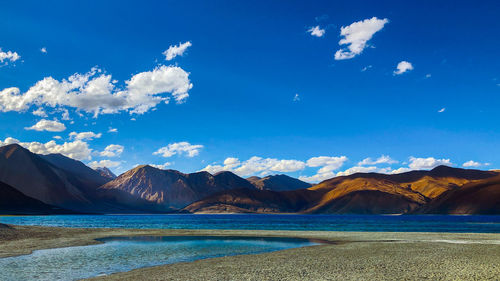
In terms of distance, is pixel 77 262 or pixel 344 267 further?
pixel 77 262

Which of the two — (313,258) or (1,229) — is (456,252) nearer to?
(313,258)

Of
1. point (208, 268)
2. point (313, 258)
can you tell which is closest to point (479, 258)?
point (313, 258)

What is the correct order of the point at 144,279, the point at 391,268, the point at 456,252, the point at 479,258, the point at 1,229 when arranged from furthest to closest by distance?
the point at 1,229, the point at 456,252, the point at 479,258, the point at 391,268, the point at 144,279

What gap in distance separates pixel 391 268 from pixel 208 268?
1228 centimetres

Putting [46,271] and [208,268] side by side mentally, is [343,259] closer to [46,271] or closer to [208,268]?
[208,268]

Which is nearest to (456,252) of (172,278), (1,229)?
(172,278)

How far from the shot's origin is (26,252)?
35156 mm

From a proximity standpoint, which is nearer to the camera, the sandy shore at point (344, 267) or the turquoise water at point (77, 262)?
the sandy shore at point (344, 267)

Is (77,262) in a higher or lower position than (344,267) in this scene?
lower

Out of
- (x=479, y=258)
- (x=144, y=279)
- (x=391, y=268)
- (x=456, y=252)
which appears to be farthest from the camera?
(x=456, y=252)

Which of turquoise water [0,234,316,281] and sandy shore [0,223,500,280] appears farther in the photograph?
turquoise water [0,234,316,281]

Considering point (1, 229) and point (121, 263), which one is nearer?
point (121, 263)

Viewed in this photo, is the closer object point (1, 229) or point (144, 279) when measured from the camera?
point (144, 279)

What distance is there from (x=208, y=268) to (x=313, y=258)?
9.16 meters
